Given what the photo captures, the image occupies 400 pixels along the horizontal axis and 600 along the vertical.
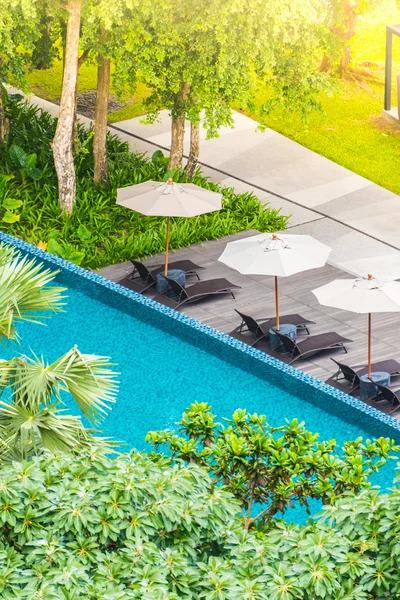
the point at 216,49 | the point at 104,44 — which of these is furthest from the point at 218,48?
the point at 104,44

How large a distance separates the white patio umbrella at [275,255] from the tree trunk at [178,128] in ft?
13.5

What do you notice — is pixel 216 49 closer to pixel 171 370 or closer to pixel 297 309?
pixel 297 309

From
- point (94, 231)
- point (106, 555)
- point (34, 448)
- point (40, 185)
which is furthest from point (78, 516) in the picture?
point (40, 185)

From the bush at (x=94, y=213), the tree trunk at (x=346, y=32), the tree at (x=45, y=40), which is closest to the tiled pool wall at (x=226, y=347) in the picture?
the bush at (x=94, y=213)

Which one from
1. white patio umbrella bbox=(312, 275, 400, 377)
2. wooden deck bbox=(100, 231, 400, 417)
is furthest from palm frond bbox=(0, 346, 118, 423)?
wooden deck bbox=(100, 231, 400, 417)

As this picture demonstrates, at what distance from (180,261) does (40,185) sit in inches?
150

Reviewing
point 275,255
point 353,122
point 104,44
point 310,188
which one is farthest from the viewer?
point 353,122

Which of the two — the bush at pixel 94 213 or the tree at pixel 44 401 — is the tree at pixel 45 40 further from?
the tree at pixel 44 401

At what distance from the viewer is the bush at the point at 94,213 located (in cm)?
1720

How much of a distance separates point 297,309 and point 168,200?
2.61 m

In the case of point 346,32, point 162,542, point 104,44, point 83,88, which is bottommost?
point 83,88

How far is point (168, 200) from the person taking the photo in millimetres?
15961

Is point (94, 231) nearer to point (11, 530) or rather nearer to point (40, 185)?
point (40, 185)

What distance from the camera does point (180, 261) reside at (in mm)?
16656
